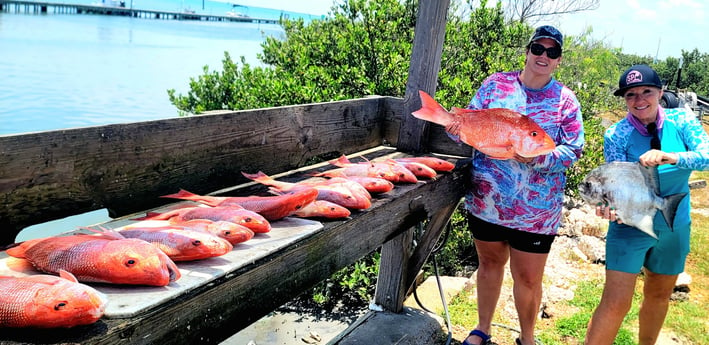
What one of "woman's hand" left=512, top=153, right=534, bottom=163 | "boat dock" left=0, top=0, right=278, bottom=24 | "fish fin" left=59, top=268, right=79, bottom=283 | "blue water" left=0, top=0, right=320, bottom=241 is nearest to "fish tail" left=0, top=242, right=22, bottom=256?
"fish fin" left=59, top=268, right=79, bottom=283

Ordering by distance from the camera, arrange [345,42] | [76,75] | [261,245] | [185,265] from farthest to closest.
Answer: [76,75] < [345,42] < [261,245] < [185,265]

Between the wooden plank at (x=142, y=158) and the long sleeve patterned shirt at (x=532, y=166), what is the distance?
44.1 inches

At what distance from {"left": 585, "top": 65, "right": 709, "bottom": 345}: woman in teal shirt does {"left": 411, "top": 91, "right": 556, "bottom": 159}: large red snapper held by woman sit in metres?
0.71

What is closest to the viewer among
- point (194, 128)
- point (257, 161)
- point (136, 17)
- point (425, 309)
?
point (194, 128)

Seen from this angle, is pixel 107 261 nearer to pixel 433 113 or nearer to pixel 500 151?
pixel 433 113

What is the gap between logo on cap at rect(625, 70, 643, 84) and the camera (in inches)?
138

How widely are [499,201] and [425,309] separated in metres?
1.64

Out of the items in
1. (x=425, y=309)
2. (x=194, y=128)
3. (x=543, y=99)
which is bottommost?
(x=425, y=309)

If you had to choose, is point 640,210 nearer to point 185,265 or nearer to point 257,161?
point 257,161

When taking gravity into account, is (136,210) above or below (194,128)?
below

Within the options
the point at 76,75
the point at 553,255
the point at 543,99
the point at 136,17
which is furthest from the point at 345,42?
the point at 136,17

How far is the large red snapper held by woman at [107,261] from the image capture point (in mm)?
1742

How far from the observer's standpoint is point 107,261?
1743 mm

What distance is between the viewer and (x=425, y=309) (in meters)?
4.93
